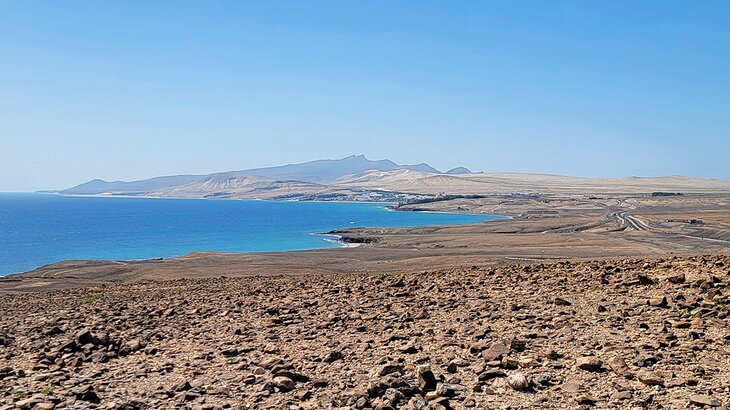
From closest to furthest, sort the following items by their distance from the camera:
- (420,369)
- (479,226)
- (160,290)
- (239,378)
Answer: (420,369) → (239,378) → (160,290) → (479,226)

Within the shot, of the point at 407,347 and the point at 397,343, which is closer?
the point at 407,347

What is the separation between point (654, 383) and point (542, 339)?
2648mm

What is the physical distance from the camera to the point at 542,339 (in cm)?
1010

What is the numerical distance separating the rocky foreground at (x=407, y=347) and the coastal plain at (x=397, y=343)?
38mm

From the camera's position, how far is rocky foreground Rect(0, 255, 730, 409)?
25.8ft

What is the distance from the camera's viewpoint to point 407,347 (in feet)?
33.7

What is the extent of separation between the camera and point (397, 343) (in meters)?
10.8

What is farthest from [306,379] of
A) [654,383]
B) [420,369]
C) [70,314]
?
[70,314]

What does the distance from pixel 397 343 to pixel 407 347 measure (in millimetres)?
592

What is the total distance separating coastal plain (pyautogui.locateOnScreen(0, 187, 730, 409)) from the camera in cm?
789

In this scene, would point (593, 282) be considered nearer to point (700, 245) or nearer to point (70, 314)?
point (70, 314)

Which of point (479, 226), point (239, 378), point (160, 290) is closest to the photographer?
point (239, 378)

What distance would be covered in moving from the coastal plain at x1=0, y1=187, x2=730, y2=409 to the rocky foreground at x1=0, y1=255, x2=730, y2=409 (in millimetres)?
38

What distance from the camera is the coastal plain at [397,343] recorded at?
7887mm
